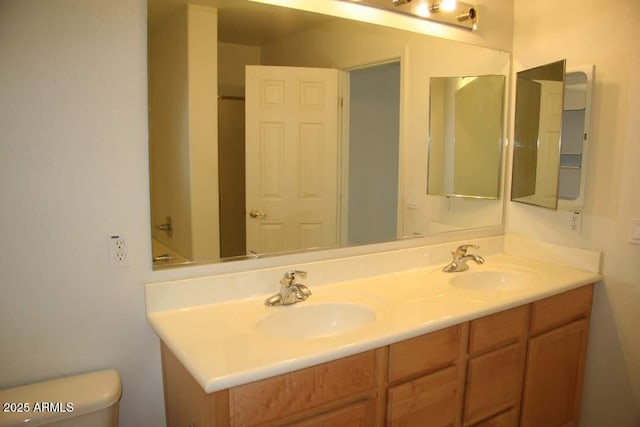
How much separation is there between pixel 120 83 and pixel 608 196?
208 centimetres

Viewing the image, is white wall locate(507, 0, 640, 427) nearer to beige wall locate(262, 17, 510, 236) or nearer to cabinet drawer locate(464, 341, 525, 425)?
beige wall locate(262, 17, 510, 236)

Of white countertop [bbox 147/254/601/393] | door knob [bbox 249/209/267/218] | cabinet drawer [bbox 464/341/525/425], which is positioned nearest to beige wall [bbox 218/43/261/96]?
door knob [bbox 249/209/267/218]

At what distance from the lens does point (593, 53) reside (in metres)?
1.99

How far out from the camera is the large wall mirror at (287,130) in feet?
4.85

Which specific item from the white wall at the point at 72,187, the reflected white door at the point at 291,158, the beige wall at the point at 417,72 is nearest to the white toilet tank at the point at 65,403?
the white wall at the point at 72,187

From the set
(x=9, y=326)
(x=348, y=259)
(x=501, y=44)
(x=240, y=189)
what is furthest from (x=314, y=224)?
(x=501, y=44)

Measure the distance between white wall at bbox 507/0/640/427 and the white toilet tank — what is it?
2101 mm

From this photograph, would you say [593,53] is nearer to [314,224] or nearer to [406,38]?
[406,38]

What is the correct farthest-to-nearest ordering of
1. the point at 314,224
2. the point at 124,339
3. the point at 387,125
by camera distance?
the point at 387,125 < the point at 314,224 < the point at 124,339

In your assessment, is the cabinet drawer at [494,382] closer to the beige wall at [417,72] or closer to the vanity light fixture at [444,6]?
the beige wall at [417,72]

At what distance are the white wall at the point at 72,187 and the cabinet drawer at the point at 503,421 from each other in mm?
1323

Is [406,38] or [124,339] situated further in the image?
[406,38]

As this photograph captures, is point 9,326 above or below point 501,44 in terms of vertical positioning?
below

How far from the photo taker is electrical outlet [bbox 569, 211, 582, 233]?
2080mm
